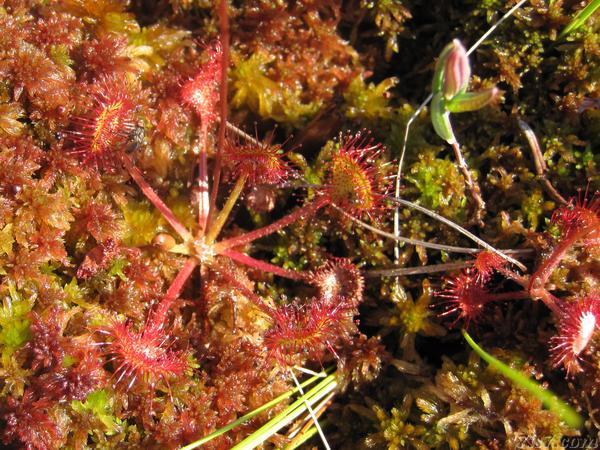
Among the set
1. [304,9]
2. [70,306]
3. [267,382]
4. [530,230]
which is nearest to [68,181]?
[70,306]

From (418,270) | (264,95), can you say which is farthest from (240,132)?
(418,270)

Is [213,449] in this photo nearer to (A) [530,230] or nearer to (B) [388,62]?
(A) [530,230]

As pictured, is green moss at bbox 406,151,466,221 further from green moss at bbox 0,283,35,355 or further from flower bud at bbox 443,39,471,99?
green moss at bbox 0,283,35,355

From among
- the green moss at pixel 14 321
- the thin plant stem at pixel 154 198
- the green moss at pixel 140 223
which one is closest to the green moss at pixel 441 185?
the thin plant stem at pixel 154 198

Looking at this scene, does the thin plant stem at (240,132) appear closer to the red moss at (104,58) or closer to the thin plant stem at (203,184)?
the thin plant stem at (203,184)

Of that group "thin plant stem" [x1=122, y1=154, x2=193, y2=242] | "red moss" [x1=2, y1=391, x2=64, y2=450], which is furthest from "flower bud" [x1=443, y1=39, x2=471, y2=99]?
"red moss" [x1=2, y1=391, x2=64, y2=450]

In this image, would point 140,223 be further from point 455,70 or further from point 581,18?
point 581,18
